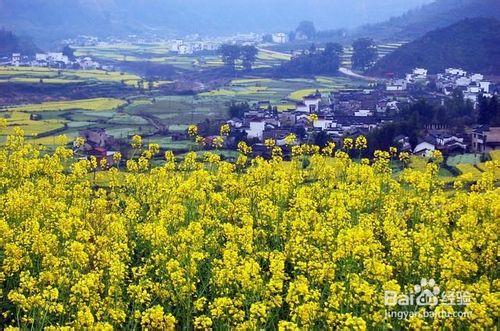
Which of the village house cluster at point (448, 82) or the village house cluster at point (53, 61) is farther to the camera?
the village house cluster at point (53, 61)

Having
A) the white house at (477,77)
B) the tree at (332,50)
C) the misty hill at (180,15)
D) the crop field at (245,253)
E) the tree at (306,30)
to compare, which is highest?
the misty hill at (180,15)

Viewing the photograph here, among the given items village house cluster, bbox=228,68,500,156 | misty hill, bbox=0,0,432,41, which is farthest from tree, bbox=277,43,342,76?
misty hill, bbox=0,0,432,41

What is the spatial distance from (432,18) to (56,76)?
5127 cm

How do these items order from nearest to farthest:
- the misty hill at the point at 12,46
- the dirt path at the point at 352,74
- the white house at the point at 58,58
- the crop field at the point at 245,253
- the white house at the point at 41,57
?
the crop field at the point at 245,253, the dirt path at the point at 352,74, the white house at the point at 58,58, the white house at the point at 41,57, the misty hill at the point at 12,46

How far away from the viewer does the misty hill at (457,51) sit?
55.2 metres

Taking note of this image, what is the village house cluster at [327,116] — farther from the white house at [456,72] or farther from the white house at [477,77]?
the white house at [456,72]

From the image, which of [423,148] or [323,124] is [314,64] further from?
[423,148]

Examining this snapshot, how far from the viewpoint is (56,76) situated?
2269 inches

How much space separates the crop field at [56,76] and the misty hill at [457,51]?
24.9m

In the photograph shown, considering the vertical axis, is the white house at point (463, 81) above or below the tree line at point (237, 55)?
below

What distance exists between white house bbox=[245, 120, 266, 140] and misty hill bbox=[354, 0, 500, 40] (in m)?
47.8

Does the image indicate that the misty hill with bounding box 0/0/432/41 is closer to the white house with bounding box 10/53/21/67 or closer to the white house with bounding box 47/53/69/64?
the white house with bounding box 10/53/21/67

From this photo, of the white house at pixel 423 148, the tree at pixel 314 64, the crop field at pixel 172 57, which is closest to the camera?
the white house at pixel 423 148

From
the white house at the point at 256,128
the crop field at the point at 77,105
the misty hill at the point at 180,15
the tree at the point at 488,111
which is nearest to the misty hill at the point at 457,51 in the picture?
the tree at the point at 488,111
